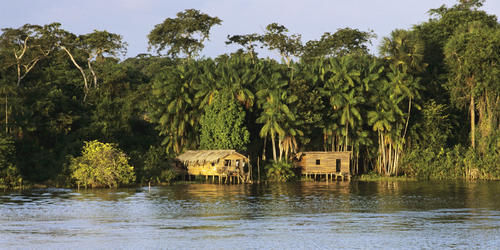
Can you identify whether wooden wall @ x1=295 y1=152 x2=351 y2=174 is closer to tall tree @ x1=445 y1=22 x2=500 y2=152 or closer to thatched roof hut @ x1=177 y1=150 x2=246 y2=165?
thatched roof hut @ x1=177 y1=150 x2=246 y2=165

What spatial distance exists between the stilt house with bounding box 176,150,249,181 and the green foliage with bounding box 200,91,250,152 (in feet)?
5.10

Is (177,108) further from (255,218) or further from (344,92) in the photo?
(255,218)

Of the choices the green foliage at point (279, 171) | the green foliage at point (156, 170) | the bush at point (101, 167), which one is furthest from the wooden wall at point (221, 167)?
the bush at point (101, 167)

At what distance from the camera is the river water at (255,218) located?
85.7 ft

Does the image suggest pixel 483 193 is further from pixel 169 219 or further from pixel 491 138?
pixel 169 219

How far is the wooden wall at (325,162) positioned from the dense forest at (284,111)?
1481 mm

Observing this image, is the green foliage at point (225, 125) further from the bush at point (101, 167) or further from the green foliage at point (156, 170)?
the bush at point (101, 167)

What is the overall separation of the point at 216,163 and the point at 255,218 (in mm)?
22494

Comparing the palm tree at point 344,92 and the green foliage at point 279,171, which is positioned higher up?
the palm tree at point 344,92

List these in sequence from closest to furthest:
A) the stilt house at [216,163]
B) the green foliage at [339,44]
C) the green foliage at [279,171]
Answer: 1. the stilt house at [216,163]
2. the green foliage at [279,171]
3. the green foliage at [339,44]

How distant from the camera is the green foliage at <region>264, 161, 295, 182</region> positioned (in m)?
57.7

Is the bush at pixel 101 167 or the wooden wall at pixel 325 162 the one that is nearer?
the bush at pixel 101 167

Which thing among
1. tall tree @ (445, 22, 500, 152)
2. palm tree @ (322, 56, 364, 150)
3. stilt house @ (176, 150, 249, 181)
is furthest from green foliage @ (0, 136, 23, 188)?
tall tree @ (445, 22, 500, 152)

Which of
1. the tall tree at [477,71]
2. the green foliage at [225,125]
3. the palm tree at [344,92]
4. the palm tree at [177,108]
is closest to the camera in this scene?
the green foliage at [225,125]
